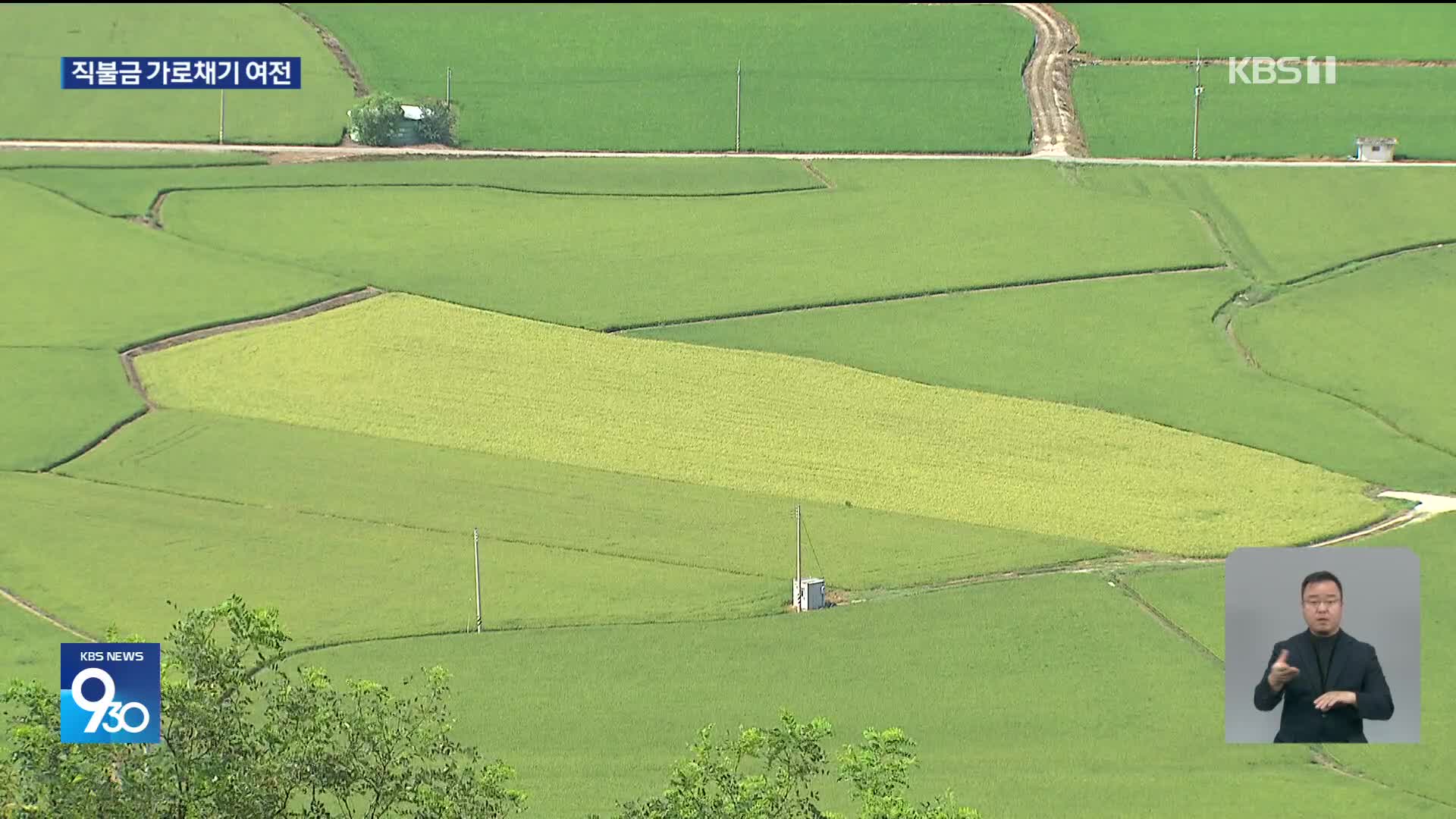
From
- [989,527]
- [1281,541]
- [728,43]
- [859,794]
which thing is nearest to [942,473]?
[989,527]

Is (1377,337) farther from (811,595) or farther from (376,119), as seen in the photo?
(376,119)

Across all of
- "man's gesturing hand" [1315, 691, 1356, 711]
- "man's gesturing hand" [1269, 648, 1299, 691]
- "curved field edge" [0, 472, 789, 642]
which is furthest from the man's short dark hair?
"curved field edge" [0, 472, 789, 642]

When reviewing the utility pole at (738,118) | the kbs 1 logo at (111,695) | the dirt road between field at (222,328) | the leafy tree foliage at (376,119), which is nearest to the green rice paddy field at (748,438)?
the dirt road between field at (222,328)

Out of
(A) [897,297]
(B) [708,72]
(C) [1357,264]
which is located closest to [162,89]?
(B) [708,72]

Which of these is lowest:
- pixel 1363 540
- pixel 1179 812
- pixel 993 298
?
pixel 1179 812

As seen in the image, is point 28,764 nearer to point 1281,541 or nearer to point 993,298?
point 1281,541
